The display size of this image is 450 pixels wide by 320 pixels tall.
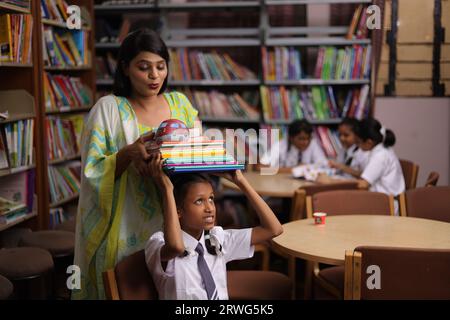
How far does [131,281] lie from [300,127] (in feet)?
9.54

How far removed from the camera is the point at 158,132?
180 cm

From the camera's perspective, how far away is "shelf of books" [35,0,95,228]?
392 cm

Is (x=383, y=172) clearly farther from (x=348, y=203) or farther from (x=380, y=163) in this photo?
(x=348, y=203)

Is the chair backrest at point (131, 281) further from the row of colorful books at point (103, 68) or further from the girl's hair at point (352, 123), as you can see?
the row of colorful books at point (103, 68)

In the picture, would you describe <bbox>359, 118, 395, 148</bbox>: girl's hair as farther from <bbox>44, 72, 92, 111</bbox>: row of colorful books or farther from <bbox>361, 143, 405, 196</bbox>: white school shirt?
<bbox>44, 72, 92, 111</bbox>: row of colorful books

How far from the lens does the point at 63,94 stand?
13.9 ft

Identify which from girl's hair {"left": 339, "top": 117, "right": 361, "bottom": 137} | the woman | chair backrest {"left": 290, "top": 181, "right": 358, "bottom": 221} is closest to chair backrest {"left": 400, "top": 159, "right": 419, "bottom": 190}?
girl's hair {"left": 339, "top": 117, "right": 361, "bottom": 137}

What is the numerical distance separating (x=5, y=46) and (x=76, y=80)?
1.15 m

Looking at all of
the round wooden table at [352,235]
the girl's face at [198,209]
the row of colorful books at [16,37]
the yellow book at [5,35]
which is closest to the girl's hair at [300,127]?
the round wooden table at [352,235]

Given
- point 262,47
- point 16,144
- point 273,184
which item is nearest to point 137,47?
point 16,144

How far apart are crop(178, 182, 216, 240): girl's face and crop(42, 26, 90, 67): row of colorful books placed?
227cm

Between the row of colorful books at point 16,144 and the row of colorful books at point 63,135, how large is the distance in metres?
0.20
